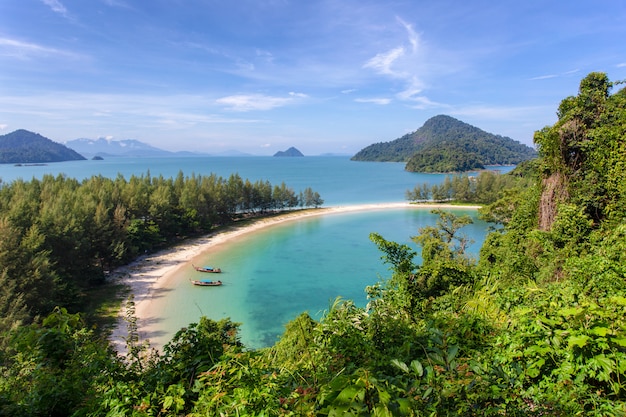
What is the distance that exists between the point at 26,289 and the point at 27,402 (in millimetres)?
16434

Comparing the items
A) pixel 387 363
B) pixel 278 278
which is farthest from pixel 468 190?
pixel 387 363

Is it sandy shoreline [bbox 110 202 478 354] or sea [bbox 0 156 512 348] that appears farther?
→ sea [bbox 0 156 512 348]

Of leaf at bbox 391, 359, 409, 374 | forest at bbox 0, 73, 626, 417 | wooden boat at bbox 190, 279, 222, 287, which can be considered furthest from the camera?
wooden boat at bbox 190, 279, 222, 287

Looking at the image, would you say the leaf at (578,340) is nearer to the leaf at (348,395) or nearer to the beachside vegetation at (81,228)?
the leaf at (348,395)

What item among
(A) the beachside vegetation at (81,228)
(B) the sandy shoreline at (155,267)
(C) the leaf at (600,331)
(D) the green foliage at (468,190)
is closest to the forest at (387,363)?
(C) the leaf at (600,331)

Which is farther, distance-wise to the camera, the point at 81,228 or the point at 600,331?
the point at 81,228

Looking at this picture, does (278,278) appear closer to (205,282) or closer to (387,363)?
(205,282)

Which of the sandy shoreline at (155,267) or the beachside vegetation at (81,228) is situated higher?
the beachside vegetation at (81,228)

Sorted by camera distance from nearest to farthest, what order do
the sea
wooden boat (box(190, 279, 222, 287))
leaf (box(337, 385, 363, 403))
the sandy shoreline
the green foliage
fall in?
leaf (box(337, 385, 363, 403))
the sandy shoreline
the sea
wooden boat (box(190, 279, 222, 287))
the green foliage

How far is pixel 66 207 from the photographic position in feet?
68.9

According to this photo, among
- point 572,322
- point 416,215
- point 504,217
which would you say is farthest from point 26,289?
point 416,215

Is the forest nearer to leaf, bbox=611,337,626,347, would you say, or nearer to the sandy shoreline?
leaf, bbox=611,337,626,347

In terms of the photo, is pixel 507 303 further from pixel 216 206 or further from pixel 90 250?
pixel 216 206

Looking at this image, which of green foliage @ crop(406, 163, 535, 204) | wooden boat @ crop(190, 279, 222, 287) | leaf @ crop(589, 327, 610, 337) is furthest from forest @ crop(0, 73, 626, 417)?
green foliage @ crop(406, 163, 535, 204)
